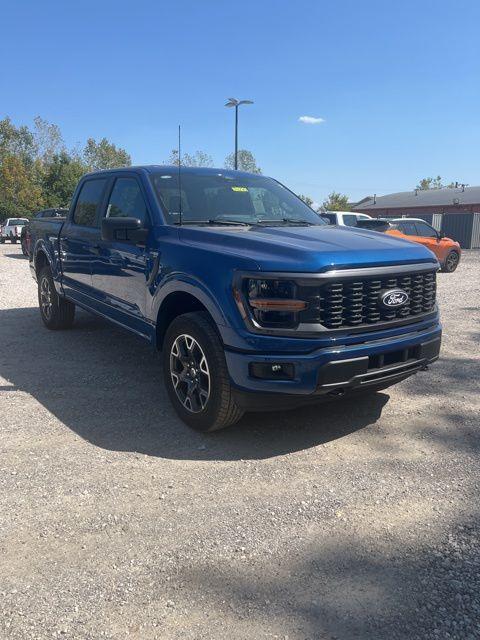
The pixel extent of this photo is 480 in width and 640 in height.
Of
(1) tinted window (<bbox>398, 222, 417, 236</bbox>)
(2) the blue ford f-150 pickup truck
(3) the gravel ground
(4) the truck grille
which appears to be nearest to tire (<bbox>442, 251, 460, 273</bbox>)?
(1) tinted window (<bbox>398, 222, 417, 236</bbox>)

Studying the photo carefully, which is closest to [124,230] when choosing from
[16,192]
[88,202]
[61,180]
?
[88,202]

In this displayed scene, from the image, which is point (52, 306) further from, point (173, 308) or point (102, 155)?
point (102, 155)

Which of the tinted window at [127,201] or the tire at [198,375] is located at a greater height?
the tinted window at [127,201]

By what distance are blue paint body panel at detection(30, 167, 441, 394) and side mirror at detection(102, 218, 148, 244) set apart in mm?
94

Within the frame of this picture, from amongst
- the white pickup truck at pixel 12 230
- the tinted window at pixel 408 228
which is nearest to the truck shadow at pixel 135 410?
the tinted window at pixel 408 228

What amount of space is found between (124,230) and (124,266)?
0.52m

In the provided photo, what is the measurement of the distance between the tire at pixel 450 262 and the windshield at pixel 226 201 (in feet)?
40.2

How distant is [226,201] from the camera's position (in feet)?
15.9

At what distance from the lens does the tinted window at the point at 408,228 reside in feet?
50.6

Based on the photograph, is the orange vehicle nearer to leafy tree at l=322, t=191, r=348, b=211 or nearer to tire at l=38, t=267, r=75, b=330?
tire at l=38, t=267, r=75, b=330

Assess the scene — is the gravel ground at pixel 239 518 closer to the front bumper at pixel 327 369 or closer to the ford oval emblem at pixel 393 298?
the front bumper at pixel 327 369

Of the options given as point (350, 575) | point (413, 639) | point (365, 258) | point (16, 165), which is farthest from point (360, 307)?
point (16, 165)

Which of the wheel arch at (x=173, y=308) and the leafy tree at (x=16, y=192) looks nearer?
the wheel arch at (x=173, y=308)

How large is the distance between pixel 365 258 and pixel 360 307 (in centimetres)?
33
